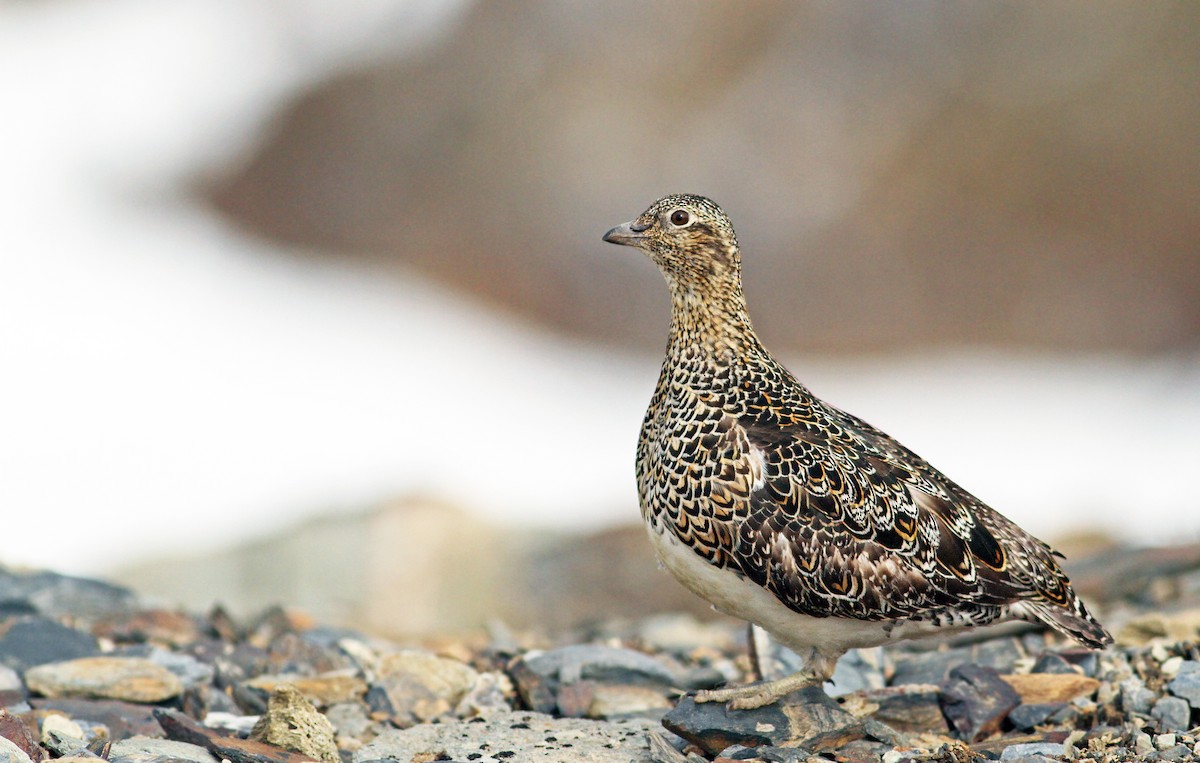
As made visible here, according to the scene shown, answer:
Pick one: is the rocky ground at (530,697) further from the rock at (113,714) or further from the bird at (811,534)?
the bird at (811,534)

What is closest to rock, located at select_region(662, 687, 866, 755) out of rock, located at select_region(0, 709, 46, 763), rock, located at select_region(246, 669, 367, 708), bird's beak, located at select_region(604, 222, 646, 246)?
rock, located at select_region(246, 669, 367, 708)

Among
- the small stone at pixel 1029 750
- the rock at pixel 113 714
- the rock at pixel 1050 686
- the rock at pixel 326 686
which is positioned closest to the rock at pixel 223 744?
the rock at pixel 113 714

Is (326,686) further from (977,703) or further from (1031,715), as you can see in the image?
(1031,715)

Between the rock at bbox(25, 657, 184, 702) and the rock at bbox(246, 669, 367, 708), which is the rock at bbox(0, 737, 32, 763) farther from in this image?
the rock at bbox(246, 669, 367, 708)

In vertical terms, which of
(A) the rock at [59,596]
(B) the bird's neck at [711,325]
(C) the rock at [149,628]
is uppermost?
(B) the bird's neck at [711,325]

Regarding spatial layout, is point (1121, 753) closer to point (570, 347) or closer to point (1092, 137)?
point (570, 347)

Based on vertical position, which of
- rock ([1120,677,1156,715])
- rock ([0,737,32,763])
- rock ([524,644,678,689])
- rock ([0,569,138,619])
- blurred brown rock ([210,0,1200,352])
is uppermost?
blurred brown rock ([210,0,1200,352])

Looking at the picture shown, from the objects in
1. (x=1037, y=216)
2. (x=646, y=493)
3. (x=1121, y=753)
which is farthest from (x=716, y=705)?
(x=1037, y=216)
